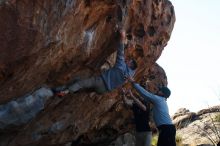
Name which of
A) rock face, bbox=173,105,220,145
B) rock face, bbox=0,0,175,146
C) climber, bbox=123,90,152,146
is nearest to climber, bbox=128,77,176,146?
climber, bbox=123,90,152,146

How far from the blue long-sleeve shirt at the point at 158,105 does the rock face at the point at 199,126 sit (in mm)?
9932

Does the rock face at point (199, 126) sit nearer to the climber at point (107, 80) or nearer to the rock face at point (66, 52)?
Answer: the rock face at point (66, 52)

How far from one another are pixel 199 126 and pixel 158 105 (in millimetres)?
13889

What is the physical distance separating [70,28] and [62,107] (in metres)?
3.61

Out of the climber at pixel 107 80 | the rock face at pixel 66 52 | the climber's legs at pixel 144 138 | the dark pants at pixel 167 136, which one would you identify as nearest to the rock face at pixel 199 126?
the rock face at pixel 66 52

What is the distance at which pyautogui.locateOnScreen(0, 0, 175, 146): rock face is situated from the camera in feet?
25.7

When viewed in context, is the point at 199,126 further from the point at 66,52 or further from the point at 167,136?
the point at 66,52

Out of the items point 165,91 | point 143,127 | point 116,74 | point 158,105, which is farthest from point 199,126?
point 116,74

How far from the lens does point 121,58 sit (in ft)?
31.4

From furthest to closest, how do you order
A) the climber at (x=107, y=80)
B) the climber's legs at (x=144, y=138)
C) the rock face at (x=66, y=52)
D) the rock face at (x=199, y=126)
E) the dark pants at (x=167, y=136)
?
the rock face at (x=199, y=126), the climber's legs at (x=144, y=138), the climber at (x=107, y=80), the dark pants at (x=167, y=136), the rock face at (x=66, y=52)

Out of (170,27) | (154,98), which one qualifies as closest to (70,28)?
(154,98)

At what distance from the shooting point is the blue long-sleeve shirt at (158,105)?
923cm

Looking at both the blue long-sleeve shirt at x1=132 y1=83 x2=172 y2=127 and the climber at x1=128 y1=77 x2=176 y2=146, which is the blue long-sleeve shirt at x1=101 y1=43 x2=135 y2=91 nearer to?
the climber at x1=128 y1=77 x2=176 y2=146

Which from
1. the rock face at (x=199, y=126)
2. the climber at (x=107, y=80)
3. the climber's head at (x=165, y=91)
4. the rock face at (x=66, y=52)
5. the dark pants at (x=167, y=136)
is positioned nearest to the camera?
the rock face at (x=66, y=52)
